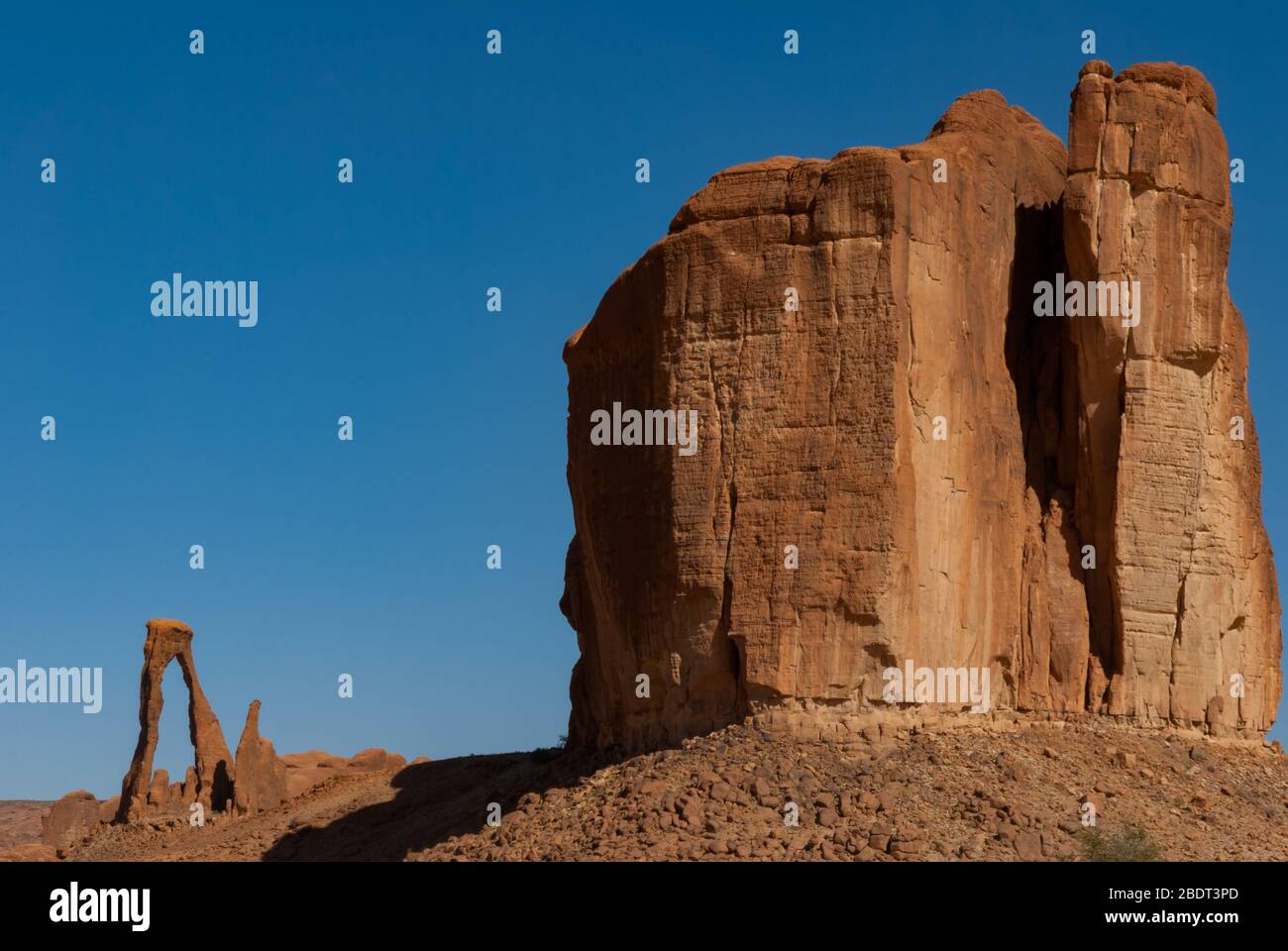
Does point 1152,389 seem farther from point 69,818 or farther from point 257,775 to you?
point 69,818

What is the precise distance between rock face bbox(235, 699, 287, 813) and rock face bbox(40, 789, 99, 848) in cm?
699

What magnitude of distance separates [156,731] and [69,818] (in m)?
5.85

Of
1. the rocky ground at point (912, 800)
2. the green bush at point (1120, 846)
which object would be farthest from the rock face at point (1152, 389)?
the green bush at point (1120, 846)

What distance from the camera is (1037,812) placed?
3450cm

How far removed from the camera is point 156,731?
64250mm

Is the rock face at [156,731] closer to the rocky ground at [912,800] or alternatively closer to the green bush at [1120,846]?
the rocky ground at [912,800]

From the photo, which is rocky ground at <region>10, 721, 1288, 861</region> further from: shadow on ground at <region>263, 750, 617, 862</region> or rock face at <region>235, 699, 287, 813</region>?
rock face at <region>235, 699, 287, 813</region>

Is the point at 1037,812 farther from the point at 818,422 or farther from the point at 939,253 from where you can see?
the point at 939,253

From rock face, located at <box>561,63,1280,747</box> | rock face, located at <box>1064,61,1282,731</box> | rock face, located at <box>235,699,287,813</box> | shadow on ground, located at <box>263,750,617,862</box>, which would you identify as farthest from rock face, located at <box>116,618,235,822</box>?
rock face, located at <box>1064,61,1282,731</box>

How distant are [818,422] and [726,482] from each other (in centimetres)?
215

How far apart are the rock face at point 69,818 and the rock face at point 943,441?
2925 cm

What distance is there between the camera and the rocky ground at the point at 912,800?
1320 inches
